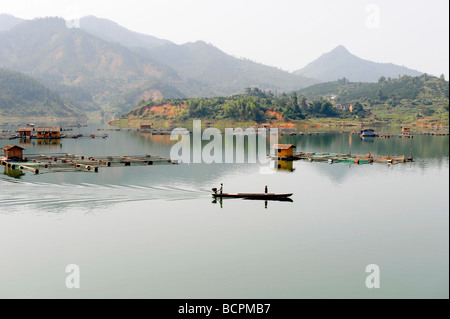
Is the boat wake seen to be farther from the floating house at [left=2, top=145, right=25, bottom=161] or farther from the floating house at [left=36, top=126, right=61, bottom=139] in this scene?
the floating house at [left=36, top=126, right=61, bottom=139]

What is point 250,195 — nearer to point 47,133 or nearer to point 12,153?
point 12,153

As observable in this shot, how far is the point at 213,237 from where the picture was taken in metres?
48.2

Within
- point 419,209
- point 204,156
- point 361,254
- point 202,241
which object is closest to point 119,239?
point 202,241

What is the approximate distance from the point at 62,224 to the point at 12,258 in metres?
9.76

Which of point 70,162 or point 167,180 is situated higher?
point 70,162

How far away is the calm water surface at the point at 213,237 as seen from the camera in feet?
121

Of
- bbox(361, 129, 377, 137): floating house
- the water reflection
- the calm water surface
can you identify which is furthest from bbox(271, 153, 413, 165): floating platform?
bbox(361, 129, 377, 137): floating house

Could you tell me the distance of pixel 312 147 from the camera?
459ft

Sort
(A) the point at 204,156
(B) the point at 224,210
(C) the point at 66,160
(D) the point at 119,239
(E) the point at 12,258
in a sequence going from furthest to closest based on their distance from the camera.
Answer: (A) the point at 204,156
(C) the point at 66,160
(B) the point at 224,210
(D) the point at 119,239
(E) the point at 12,258

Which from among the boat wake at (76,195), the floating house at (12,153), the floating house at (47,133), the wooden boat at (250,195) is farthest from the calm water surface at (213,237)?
the floating house at (47,133)

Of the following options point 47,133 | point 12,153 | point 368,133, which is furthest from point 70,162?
point 368,133

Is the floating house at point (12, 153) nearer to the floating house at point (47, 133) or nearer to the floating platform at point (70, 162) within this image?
the floating platform at point (70, 162)

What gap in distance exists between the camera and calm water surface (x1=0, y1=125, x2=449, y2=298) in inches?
1458
